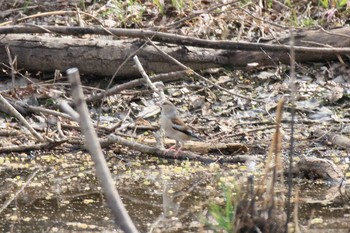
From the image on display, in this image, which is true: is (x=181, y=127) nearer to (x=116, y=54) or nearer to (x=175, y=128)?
(x=175, y=128)

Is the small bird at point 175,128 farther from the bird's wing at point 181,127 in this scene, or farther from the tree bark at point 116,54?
the tree bark at point 116,54

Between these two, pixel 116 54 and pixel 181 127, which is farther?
pixel 116 54

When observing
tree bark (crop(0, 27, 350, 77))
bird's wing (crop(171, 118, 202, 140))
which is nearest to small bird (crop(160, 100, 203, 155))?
bird's wing (crop(171, 118, 202, 140))

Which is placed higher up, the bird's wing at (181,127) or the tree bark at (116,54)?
the tree bark at (116,54)

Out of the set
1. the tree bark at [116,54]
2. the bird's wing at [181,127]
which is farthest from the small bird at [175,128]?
the tree bark at [116,54]

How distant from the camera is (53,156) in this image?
683 cm

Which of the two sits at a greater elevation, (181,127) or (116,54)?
(116,54)

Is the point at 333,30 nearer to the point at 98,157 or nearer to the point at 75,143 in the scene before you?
the point at 75,143

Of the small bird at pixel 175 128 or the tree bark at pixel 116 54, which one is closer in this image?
Answer: the small bird at pixel 175 128

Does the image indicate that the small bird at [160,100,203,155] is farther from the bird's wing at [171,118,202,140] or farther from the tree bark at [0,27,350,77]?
the tree bark at [0,27,350,77]

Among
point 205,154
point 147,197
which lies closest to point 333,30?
point 205,154

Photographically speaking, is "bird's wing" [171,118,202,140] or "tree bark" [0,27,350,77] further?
"tree bark" [0,27,350,77]

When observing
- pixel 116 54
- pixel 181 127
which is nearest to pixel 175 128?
pixel 181 127

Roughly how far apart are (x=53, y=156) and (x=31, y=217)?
1650mm
